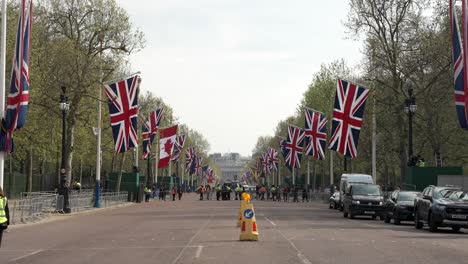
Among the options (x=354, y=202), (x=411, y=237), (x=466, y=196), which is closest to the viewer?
(x=411, y=237)

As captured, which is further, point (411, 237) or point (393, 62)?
point (393, 62)

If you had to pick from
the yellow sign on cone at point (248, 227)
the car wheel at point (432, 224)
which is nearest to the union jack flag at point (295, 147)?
the car wheel at point (432, 224)

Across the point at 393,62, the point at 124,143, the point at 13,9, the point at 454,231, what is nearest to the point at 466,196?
the point at 454,231

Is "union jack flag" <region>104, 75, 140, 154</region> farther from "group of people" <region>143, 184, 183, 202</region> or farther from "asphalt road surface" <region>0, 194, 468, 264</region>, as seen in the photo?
"group of people" <region>143, 184, 183, 202</region>

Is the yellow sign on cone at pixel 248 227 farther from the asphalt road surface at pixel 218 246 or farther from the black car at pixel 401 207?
the black car at pixel 401 207

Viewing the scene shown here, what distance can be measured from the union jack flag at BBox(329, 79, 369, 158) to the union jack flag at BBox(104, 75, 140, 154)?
43.6ft

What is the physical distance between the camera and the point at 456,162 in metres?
65.8

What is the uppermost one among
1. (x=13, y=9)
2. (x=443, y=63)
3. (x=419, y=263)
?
(x=13, y=9)

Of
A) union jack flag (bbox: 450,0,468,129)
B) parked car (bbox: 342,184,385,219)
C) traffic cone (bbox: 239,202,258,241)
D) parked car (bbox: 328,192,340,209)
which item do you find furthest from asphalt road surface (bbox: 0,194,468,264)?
parked car (bbox: 328,192,340,209)

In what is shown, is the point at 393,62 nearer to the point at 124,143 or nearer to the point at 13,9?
the point at 124,143

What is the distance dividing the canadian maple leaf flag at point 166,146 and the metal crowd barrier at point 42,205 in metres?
12.0

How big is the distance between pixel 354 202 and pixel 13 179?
37.2 m

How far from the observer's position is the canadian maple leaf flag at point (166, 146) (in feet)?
217

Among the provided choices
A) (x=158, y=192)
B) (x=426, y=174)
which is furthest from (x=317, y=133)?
(x=158, y=192)
